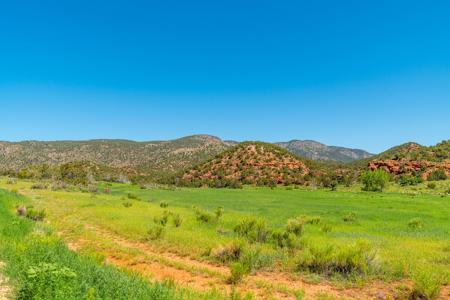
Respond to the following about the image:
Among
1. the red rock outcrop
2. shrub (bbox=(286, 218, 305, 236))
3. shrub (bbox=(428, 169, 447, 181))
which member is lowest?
shrub (bbox=(286, 218, 305, 236))

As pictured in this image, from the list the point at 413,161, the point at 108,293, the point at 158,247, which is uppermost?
the point at 413,161

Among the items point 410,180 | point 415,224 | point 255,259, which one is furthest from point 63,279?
point 410,180

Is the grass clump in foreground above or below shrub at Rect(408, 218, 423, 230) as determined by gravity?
above

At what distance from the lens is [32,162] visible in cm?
12606

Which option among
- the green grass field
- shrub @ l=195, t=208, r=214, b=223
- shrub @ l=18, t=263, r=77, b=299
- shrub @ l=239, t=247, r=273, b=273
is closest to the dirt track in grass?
the green grass field

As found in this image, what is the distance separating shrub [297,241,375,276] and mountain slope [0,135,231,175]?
358 feet

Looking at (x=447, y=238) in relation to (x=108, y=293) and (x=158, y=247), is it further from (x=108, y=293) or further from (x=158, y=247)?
(x=108, y=293)

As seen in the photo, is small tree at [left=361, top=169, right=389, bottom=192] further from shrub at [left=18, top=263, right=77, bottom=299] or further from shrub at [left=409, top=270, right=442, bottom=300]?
shrub at [left=18, top=263, right=77, bottom=299]

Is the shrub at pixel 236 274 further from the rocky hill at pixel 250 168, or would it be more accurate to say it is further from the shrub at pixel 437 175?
the shrub at pixel 437 175

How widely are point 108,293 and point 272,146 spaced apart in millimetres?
110932

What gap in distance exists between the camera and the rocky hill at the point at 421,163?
80.2 meters

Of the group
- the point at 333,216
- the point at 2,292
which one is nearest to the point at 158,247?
the point at 2,292

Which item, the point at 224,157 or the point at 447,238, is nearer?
the point at 447,238

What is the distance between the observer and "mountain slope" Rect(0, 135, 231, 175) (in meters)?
129
